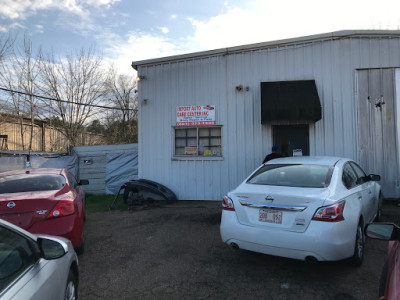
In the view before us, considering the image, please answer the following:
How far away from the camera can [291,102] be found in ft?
26.7

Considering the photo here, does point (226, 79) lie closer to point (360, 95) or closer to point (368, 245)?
point (360, 95)

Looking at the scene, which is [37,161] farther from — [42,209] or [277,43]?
[277,43]

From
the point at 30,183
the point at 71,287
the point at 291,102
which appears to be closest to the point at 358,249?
the point at 71,287

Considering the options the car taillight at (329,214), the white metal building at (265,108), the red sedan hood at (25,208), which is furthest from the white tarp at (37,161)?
the car taillight at (329,214)

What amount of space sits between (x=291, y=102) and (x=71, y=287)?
7.10 m

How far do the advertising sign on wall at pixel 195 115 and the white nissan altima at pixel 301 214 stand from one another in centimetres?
498

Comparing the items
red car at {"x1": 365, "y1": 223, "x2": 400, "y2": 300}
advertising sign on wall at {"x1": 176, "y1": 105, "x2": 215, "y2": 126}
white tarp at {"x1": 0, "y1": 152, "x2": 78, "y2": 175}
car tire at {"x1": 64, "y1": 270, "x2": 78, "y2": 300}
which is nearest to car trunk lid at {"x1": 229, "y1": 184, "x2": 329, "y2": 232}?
red car at {"x1": 365, "y1": 223, "x2": 400, "y2": 300}

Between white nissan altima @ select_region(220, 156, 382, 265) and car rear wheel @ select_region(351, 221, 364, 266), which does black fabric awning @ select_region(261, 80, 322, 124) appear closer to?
→ white nissan altima @ select_region(220, 156, 382, 265)

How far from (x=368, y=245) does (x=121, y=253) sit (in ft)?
13.6

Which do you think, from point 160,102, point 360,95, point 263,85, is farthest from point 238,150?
point 360,95

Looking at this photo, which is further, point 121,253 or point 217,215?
point 217,215

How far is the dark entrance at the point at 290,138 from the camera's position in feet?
29.0

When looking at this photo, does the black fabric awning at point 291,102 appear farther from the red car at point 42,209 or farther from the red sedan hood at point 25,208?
the red sedan hood at point 25,208

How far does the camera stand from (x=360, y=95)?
8.32 m
